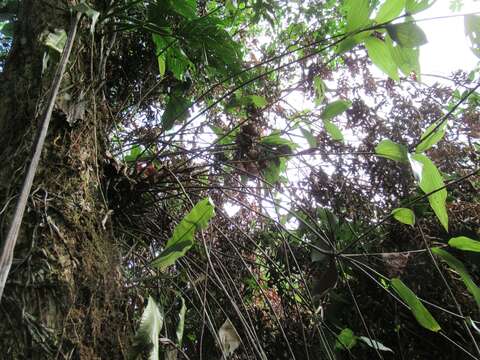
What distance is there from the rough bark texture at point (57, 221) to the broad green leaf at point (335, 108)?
84 cm

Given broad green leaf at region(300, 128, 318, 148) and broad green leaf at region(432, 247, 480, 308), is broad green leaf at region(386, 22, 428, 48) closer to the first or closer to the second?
broad green leaf at region(300, 128, 318, 148)

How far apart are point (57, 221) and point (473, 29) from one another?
123cm

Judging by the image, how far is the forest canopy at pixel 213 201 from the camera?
76 centimetres

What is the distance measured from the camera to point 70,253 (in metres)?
0.76

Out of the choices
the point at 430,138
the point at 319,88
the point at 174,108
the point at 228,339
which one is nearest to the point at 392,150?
the point at 430,138

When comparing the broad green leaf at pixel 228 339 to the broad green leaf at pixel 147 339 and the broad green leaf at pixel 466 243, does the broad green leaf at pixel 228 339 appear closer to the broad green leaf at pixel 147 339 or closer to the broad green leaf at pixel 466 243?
the broad green leaf at pixel 147 339

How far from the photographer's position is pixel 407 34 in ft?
3.68

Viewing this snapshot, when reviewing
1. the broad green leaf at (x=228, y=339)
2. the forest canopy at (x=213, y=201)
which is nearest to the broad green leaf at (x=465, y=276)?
the forest canopy at (x=213, y=201)

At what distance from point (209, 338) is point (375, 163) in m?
0.91

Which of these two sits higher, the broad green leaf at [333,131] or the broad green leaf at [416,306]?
the broad green leaf at [333,131]

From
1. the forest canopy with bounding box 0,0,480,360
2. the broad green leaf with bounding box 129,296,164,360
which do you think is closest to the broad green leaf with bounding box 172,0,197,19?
the forest canopy with bounding box 0,0,480,360

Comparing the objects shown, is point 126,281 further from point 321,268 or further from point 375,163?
point 375,163

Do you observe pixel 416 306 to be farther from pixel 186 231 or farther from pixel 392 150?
pixel 186 231

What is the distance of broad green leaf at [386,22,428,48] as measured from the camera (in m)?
1.10
